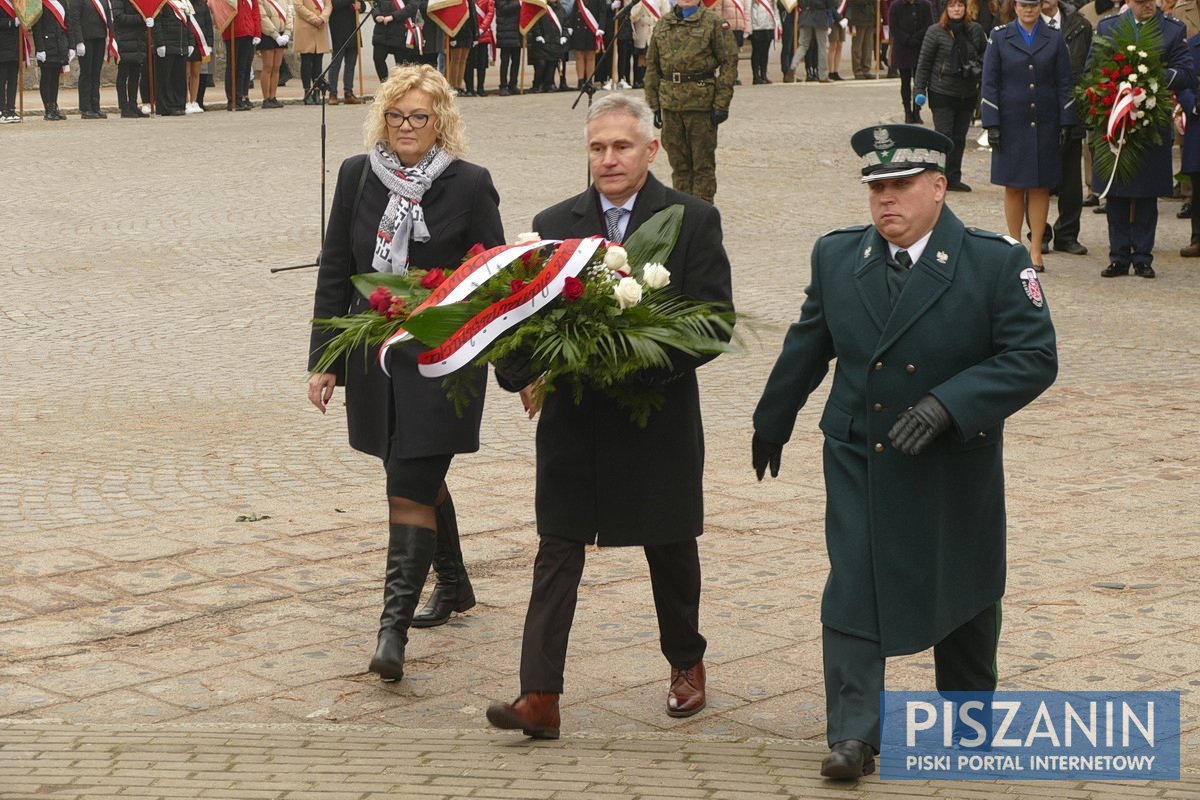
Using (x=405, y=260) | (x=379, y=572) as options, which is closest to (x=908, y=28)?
(x=379, y=572)

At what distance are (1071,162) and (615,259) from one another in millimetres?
10866

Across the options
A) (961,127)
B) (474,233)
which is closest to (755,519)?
(474,233)

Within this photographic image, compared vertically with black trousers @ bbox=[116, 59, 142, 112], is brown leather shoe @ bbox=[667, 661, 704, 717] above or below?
below

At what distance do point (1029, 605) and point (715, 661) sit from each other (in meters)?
1.27

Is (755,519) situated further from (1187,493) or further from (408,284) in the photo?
(408,284)

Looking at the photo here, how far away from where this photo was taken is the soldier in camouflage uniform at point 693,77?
53.5 feet

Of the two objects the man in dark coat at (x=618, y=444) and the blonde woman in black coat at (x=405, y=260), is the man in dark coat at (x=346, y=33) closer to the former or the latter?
the blonde woman in black coat at (x=405, y=260)

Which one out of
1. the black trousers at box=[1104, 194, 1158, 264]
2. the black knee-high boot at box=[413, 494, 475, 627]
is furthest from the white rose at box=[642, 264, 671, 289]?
the black trousers at box=[1104, 194, 1158, 264]

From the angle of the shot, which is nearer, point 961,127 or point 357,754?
point 357,754

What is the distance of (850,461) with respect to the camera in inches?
200

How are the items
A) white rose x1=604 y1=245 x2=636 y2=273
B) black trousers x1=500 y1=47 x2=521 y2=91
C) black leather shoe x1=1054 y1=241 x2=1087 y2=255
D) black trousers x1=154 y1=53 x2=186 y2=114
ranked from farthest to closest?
black trousers x1=500 y1=47 x2=521 y2=91
black trousers x1=154 y1=53 x2=186 y2=114
black leather shoe x1=1054 y1=241 x2=1087 y2=255
white rose x1=604 y1=245 x2=636 y2=273

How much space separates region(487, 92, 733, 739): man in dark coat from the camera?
18.1ft

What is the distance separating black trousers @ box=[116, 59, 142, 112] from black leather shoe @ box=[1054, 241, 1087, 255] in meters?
14.4

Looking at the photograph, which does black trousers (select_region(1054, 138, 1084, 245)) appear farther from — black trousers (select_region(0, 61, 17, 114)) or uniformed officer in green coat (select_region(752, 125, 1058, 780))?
black trousers (select_region(0, 61, 17, 114))
